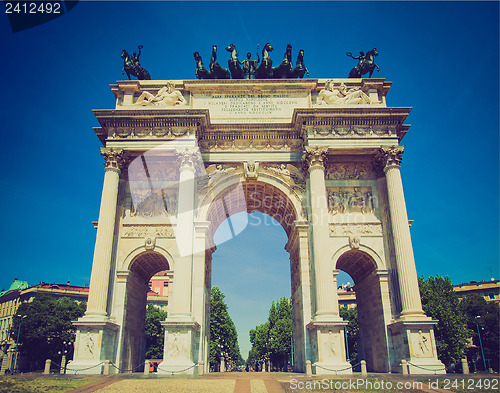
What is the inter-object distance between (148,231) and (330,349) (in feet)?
42.8

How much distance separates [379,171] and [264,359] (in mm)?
75929

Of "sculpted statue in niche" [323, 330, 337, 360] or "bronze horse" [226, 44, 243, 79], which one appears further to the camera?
"bronze horse" [226, 44, 243, 79]

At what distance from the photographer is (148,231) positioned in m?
26.0

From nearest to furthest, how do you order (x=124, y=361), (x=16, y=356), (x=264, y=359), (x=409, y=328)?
(x=409, y=328), (x=124, y=361), (x=16, y=356), (x=264, y=359)

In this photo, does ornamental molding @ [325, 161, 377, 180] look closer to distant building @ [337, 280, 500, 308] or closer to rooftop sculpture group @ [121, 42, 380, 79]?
rooftop sculpture group @ [121, 42, 380, 79]

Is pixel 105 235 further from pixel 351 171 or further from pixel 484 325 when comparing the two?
pixel 484 325

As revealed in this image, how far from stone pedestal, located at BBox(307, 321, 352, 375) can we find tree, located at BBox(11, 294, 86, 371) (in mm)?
46652

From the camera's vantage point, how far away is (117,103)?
28.1 meters

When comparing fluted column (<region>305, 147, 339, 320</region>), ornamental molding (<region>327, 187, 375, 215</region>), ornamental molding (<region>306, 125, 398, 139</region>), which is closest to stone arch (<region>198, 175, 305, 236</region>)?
fluted column (<region>305, 147, 339, 320</region>)

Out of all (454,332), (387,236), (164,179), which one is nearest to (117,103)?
(164,179)

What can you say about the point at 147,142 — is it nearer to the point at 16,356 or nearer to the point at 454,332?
the point at 454,332

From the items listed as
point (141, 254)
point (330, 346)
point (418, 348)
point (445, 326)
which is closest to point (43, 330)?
point (141, 254)

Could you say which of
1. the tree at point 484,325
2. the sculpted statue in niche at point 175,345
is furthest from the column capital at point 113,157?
the tree at point 484,325

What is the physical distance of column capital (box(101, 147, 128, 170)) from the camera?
2538cm
